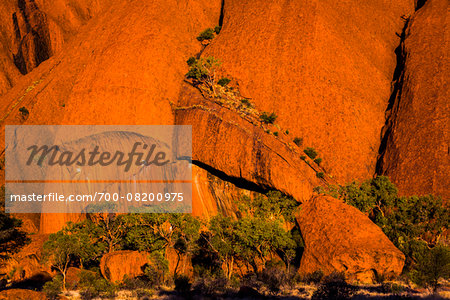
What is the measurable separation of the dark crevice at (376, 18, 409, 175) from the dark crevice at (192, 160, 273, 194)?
49.0 ft

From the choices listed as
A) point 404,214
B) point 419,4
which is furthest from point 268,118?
point 419,4

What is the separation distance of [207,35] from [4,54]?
39613 mm

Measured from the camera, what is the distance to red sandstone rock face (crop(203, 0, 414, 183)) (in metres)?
48.2

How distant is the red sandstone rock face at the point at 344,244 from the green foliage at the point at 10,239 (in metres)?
28.6

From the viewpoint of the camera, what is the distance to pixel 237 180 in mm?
42344

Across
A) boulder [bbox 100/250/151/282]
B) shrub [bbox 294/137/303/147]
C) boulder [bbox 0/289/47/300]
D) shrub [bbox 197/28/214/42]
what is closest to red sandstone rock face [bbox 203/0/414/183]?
shrub [bbox 294/137/303/147]

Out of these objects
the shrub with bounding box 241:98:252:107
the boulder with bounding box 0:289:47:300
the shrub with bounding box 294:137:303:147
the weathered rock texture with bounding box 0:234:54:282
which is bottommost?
the weathered rock texture with bounding box 0:234:54:282

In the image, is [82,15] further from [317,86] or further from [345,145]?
[345,145]

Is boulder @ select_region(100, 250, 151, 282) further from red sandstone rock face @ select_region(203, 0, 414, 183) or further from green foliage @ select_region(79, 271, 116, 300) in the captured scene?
red sandstone rock face @ select_region(203, 0, 414, 183)

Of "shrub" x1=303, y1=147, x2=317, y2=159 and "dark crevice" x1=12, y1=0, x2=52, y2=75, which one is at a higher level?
"dark crevice" x1=12, y1=0, x2=52, y2=75

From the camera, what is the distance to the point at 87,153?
46594 millimetres

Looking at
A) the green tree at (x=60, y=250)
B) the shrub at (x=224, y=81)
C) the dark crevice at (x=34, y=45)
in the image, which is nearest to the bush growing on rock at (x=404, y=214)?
the shrub at (x=224, y=81)

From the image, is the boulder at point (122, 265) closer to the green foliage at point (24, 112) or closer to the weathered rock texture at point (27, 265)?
the weathered rock texture at point (27, 265)

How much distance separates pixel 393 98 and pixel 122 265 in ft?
136
